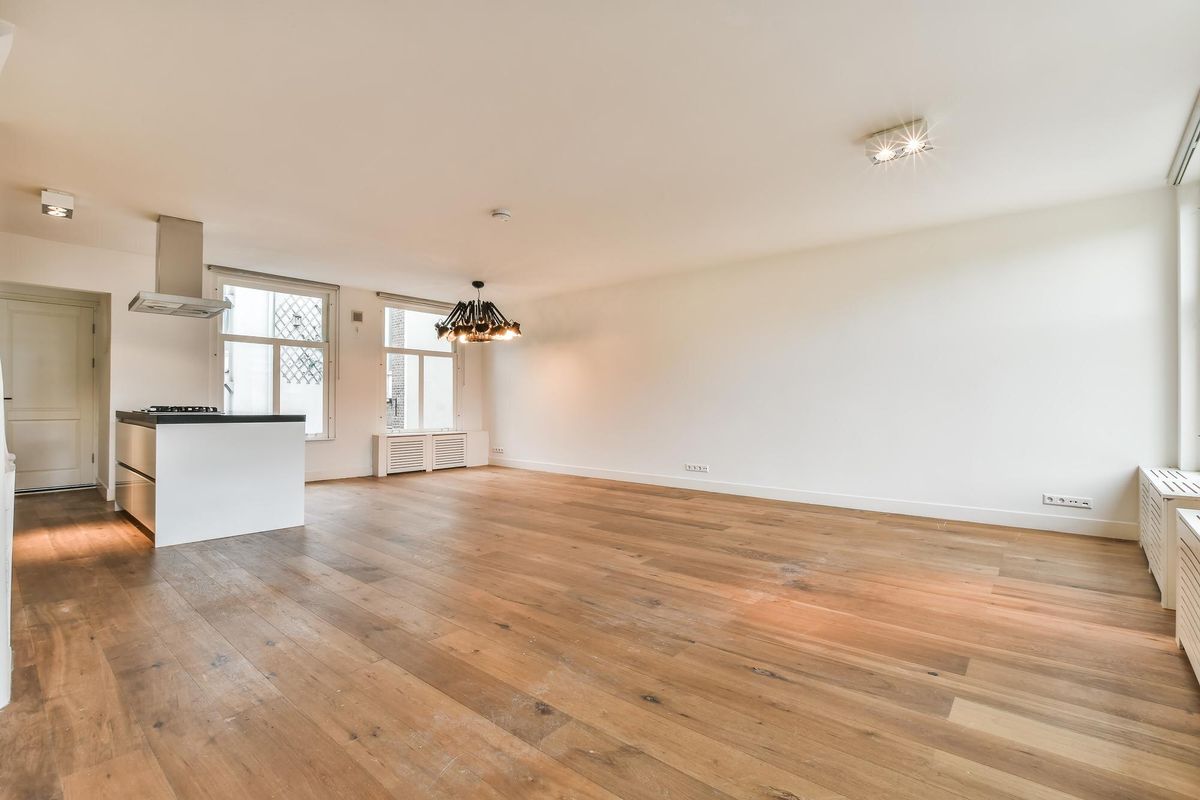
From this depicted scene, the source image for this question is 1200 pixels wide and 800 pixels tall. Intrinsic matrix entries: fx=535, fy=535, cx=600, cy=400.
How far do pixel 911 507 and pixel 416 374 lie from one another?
676 centimetres

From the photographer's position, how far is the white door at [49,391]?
5836 mm

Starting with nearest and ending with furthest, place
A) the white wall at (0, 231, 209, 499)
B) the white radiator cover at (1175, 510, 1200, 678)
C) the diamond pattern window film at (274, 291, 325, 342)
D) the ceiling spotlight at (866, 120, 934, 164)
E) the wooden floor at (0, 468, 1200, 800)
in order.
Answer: the wooden floor at (0, 468, 1200, 800)
the white radiator cover at (1175, 510, 1200, 678)
the ceiling spotlight at (866, 120, 934, 164)
the white wall at (0, 231, 209, 499)
the diamond pattern window film at (274, 291, 325, 342)

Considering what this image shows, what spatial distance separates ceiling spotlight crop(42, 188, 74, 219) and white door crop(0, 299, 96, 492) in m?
2.64

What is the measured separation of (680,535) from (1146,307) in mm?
3900

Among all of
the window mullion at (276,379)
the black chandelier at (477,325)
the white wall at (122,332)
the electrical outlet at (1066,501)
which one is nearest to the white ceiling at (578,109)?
the white wall at (122,332)

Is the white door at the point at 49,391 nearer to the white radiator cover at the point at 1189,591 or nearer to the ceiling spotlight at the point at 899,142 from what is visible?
the ceiling spotlight at the point at 899,142

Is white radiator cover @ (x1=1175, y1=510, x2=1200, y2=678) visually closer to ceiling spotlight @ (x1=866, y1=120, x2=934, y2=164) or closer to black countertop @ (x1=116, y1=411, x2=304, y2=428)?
ceiling spotlight @ (x1=866, y1=120, x2=934, y2=164)

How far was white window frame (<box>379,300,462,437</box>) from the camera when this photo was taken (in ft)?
25.7

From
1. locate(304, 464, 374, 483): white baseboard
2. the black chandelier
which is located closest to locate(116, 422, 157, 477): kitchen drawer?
locate(304, 464, 374, 483): white baseboard

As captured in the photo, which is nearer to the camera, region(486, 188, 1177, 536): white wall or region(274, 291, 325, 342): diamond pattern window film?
region(486, 188, 1177, 536): white wall

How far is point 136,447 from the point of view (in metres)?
4.48

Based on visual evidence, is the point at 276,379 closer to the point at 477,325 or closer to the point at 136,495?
the point at 136,495

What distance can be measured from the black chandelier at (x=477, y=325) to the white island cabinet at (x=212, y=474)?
2564mm

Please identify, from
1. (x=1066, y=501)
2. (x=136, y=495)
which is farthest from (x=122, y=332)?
(x=1066, y=501)
